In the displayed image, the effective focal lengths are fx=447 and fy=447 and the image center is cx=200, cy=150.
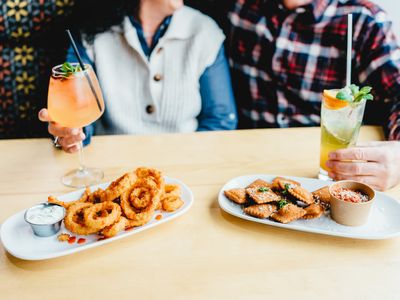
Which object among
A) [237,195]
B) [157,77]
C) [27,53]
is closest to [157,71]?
[157,77]

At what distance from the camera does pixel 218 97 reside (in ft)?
6.28

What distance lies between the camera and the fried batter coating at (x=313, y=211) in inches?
43.5

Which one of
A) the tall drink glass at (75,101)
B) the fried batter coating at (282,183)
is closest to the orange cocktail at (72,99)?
the tall drink glass at (75,101)

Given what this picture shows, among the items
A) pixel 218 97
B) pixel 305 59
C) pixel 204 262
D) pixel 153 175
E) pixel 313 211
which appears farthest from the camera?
pixel 218 97

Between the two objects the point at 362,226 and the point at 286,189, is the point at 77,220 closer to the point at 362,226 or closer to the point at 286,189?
the point at 286,189

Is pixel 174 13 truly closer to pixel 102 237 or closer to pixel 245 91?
pixel 245 91

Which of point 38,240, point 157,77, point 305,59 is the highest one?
point 305,59

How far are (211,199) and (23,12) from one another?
1.26 meters

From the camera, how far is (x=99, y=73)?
1880mm

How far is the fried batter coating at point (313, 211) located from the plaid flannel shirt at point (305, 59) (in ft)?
1.78

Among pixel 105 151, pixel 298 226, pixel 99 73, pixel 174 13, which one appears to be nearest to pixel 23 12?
pixel 99 73

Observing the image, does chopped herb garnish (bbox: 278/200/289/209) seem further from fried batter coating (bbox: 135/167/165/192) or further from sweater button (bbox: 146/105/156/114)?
sweater button (bbox: 146/105/156/114)

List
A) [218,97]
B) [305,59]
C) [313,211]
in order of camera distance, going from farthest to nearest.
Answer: [218,97] → [305,59] → [313,211]

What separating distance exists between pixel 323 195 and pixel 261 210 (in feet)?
0.59
